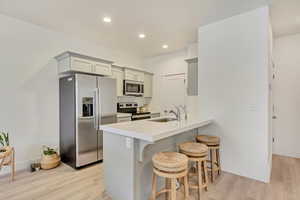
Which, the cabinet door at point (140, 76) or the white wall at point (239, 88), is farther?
the cabinet door at point (140, 76)

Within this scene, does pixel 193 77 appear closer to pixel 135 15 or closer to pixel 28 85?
pixel 135 15

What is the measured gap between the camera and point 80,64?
3.16 m

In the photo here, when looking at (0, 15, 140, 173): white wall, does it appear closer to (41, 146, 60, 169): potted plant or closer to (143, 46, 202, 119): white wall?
(41, 146, 60, 169): potted plant

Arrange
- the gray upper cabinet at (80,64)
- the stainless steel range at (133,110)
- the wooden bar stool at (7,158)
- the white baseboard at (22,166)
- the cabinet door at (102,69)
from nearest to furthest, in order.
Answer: the wooden bar stool at (7,158) → the white baseboard at (22,166) → the gray upper cabinet at (80,64) → the cabinet door at (102,69) → the stainless steel range at (133,110)

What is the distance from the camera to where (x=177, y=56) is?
4805mm

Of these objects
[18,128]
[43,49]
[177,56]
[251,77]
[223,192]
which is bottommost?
[223,192]

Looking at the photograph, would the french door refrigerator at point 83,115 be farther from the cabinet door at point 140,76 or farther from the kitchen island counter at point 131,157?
the cabinet door at point 140,76

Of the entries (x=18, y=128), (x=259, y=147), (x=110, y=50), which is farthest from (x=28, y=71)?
(x=259, y=147)

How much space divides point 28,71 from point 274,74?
5413 mm

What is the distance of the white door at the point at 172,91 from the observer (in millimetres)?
4656

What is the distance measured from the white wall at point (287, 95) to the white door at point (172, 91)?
2.27 metres

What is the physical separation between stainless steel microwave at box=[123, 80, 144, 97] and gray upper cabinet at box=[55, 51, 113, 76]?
0.92 meters

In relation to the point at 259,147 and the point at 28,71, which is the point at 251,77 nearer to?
the point at 259,147

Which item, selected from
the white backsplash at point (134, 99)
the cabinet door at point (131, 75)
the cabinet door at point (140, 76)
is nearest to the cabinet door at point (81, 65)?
the cabinet door at point (131, 75)
